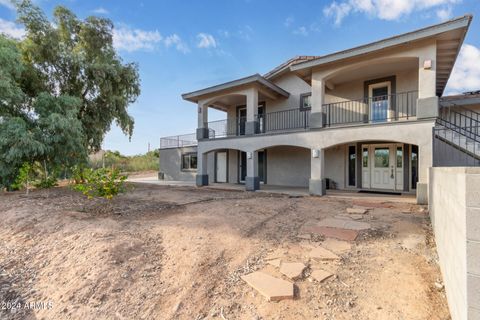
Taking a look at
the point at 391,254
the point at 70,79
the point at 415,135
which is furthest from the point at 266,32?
the point at 391,254

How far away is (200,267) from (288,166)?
10.2m

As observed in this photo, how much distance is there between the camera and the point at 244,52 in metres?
16.3

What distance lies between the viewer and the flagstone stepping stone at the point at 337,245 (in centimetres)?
384

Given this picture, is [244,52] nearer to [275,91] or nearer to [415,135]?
[275,91]

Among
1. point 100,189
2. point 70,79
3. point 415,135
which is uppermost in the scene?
point 70,79

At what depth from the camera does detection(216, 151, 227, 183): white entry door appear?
1555 centimetres

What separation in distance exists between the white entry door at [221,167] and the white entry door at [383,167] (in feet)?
27.8

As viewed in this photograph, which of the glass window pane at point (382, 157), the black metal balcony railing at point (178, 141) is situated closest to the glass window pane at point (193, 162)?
the black metal balcony railing at point (178, 141)

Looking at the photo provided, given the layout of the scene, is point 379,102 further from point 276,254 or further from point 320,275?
point 320,275

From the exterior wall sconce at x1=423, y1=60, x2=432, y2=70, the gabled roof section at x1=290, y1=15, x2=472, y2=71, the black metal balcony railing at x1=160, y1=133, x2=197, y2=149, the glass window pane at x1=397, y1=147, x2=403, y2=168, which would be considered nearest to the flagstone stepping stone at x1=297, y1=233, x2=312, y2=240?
the exterior wall sconce at x1=423, y1=60, x2=432, y2=70

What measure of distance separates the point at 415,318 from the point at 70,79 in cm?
1520

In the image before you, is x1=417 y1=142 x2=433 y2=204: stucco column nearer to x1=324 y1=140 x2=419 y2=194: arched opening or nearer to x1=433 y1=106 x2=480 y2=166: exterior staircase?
x1=433 y1=106 x2=480 y2=166: exterior staircase

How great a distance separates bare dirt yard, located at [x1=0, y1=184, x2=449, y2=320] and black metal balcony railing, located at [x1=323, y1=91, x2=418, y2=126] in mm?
5507

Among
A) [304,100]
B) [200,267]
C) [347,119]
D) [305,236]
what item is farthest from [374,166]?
[200,267]
